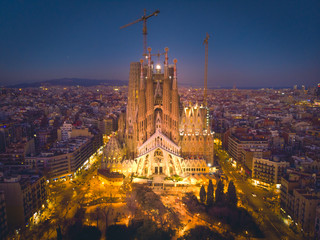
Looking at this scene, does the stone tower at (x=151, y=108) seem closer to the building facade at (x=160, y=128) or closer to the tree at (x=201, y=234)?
the building facade at (x=160, y=128)

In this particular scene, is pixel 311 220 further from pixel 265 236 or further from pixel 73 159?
pixel 73 159

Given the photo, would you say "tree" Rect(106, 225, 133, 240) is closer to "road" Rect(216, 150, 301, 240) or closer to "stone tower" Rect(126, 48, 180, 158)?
"road" Rect(216, 150, 301, 240)

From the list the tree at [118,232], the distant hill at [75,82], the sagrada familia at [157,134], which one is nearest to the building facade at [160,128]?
the sagrada familia at [157,134]

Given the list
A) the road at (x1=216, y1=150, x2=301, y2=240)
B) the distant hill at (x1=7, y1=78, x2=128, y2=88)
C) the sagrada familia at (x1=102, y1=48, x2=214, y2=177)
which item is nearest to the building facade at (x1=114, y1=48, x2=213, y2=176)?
the sagrada familia at (x1=102, y1=48, x2=214, y2=177)

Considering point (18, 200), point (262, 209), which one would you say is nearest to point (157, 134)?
point (262, 209)

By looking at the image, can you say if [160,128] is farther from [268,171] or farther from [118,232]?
[118,232]

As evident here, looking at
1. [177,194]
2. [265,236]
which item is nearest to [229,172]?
[177,194]
